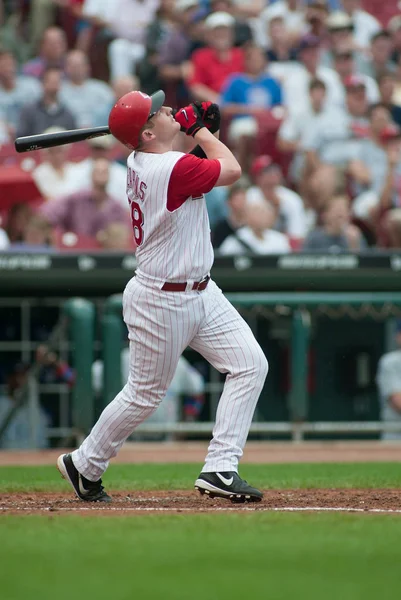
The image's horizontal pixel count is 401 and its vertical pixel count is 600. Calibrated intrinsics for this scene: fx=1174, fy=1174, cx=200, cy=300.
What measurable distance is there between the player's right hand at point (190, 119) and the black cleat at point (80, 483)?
1680mm

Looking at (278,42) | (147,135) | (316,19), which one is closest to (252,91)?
(278,42)

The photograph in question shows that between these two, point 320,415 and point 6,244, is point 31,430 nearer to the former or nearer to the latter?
point 6,244

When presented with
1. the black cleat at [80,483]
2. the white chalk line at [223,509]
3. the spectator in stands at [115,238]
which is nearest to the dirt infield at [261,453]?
the spectator in stands at [115,238]

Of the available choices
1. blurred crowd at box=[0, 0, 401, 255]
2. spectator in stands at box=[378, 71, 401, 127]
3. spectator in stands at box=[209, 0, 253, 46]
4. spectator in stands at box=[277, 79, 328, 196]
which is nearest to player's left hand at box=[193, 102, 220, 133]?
blurred crowd at box=[0, 0, 401, 255]

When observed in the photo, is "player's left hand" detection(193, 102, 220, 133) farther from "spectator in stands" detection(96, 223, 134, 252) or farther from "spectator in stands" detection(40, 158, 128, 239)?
"spectator in stands" detection(40, 158, 128, 239)

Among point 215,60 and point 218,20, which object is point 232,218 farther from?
point 218,20

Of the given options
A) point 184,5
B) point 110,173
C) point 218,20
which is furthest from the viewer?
point 184,5

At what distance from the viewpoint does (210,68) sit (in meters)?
13.8

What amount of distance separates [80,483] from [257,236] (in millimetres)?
5836

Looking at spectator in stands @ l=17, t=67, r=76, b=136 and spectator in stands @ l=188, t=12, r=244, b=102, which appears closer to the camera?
spectator in stands @ l=17, t=67, r=76, b=136

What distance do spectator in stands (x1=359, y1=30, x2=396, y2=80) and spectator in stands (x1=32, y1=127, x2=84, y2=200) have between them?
494 cm

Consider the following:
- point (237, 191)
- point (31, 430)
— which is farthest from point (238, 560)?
point (237, 191)

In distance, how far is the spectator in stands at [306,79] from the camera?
13930mm

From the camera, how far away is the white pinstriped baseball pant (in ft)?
18.0
